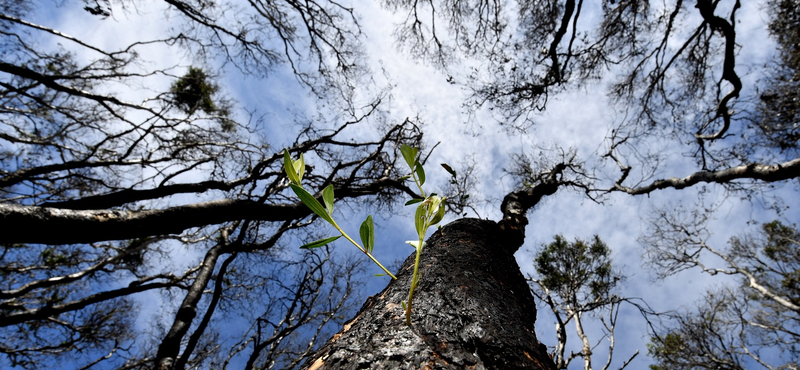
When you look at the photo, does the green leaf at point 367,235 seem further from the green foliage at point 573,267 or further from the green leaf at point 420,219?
the green foliage at point 573,267

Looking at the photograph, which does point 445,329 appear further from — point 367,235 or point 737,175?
point 737,175

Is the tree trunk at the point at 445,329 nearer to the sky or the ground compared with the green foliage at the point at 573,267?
nearer to the ground

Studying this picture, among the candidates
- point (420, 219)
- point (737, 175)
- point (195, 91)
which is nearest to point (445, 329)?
point (420, 219)

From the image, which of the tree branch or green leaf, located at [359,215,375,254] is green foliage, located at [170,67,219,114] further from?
the tree branch

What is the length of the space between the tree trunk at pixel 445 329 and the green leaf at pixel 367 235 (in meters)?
0.18

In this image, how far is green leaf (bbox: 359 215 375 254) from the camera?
2.17 ft

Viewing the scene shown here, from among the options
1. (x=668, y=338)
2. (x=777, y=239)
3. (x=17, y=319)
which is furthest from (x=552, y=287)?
(x=17, y=319)

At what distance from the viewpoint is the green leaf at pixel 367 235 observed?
661mm

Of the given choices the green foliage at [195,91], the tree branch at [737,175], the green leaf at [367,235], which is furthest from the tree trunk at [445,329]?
the green foliage at [195,91]

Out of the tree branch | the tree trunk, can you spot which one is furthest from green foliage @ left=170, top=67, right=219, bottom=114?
the tree branch

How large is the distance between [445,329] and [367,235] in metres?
0.26

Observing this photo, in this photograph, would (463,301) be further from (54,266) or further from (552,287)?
(54,266)

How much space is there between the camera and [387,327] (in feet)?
2.23

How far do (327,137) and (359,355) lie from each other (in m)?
4.35
